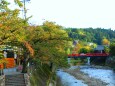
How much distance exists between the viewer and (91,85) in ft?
157

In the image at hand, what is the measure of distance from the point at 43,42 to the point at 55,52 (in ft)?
21.9

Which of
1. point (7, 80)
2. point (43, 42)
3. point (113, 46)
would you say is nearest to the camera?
point (7, 80)

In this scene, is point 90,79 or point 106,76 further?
point 106,76

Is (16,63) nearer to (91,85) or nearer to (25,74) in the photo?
(91,85)

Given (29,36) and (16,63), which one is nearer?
(29,36)

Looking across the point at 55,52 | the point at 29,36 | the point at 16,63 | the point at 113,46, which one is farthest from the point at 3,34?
the point at 113,46

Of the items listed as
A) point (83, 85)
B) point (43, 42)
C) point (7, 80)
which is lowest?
point (83, 85)

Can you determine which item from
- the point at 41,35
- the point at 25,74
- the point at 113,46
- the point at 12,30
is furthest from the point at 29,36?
the point at 113,46

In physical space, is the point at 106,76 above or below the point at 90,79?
below

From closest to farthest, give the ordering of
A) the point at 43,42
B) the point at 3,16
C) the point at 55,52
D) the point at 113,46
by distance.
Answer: the point at 3,16, the point at 43,42, the point at 55,52, the point at 113,46

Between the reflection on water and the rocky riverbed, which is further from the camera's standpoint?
the reflection on water

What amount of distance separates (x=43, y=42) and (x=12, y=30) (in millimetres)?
15397

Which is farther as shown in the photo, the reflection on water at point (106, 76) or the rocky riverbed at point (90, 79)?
the reflection on water at point (106, 76)

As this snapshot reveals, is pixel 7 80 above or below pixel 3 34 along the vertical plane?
below
